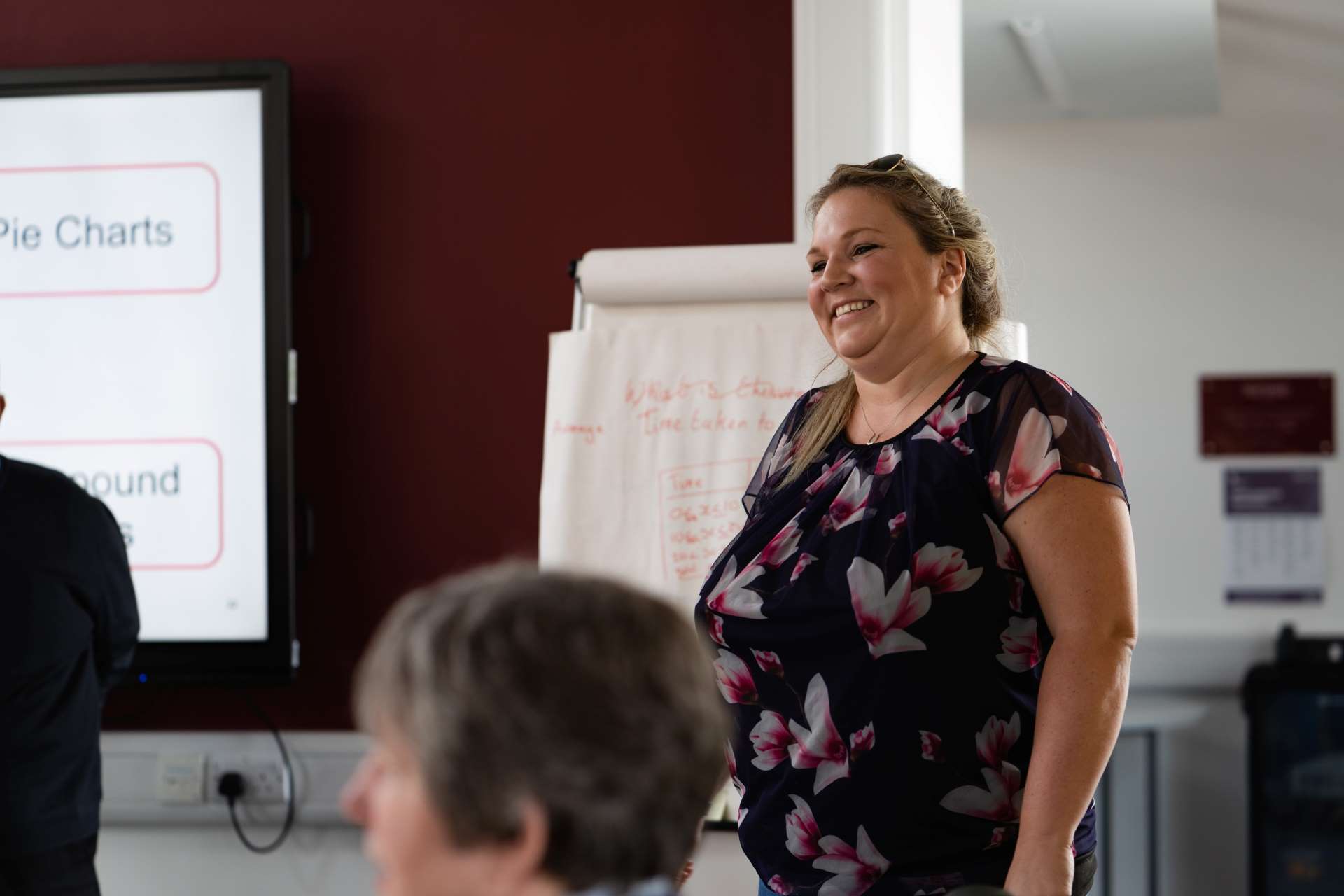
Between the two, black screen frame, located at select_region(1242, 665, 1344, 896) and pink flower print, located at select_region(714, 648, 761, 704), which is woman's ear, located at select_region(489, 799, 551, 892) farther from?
black screen frame, located at select_region(1242, 665, 1344, 896)

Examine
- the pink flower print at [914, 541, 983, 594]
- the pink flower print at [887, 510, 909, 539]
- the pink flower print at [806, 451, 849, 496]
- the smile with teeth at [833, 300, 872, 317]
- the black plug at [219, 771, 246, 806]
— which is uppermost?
the smile with teeth at [833, 300, 872, 317]

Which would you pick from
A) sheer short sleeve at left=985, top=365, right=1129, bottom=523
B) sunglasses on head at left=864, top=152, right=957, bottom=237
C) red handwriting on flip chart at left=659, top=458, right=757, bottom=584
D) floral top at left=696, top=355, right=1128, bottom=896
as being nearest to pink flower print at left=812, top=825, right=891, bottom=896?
floral top at left=696, top=355, right=1128, bottom=896

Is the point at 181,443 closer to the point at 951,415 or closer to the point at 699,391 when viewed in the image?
the point at 699,391

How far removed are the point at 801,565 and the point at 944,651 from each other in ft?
0.65

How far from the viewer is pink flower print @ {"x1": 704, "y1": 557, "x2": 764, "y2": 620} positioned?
164cm

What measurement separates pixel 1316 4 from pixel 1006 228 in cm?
114

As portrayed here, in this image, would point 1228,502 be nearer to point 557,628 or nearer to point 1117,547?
point 1117,547

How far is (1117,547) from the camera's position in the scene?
152cm

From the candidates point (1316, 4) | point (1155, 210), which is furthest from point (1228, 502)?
point (1316, 4)

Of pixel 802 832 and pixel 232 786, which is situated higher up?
pixel 802 832

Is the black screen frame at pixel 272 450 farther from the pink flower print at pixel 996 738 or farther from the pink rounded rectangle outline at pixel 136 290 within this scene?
the pink flower print at pixel 996 738

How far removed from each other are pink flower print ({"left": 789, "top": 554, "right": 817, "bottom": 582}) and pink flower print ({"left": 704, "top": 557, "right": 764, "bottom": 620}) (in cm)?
5

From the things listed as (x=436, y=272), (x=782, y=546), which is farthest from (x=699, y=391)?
(x=782, y=546)

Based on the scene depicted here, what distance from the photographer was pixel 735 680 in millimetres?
1671
